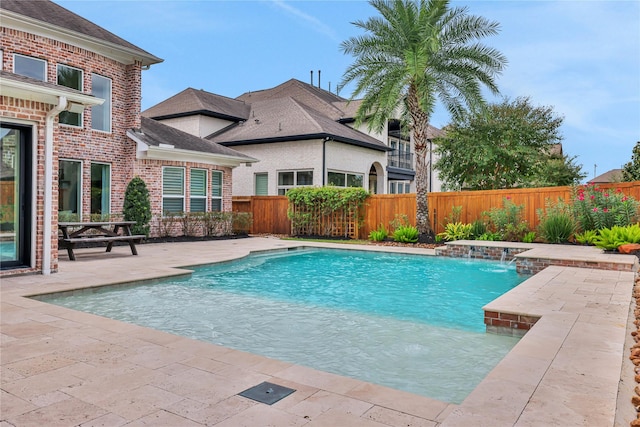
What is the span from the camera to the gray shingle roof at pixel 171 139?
14516mm

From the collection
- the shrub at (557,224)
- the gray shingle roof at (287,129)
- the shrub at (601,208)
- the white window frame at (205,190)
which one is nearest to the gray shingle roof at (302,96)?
the gray shingle roof at (287,129)

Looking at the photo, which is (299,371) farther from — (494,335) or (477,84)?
(477,84)

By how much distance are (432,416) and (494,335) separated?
276 cm

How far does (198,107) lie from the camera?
2241 cm

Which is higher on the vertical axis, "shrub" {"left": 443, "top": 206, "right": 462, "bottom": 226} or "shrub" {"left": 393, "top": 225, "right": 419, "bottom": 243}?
"shrub" {"left": 443, "top": 206, "right": 462, "bottom": 226}

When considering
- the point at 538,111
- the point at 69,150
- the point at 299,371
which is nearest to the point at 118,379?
the point at 299,371

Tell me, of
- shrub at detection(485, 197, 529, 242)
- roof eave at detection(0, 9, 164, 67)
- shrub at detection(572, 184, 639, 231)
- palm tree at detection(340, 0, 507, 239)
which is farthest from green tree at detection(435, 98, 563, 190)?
roof eave at detection(0, 9, 164, 67)

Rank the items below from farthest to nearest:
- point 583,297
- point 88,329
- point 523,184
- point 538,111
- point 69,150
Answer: point 538,111, point 523,184, point 69,150, point 583,297, point 88,329

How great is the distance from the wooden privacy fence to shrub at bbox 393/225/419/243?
0.98 meters

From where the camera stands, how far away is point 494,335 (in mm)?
4934

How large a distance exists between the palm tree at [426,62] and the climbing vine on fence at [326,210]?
8.78ft

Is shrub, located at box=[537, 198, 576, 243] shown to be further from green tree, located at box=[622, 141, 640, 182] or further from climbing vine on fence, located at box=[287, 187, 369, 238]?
green tree, located at box=[622, 141, 640, 182]

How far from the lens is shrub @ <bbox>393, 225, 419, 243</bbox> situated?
14734mm

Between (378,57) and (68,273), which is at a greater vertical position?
(378,57)
